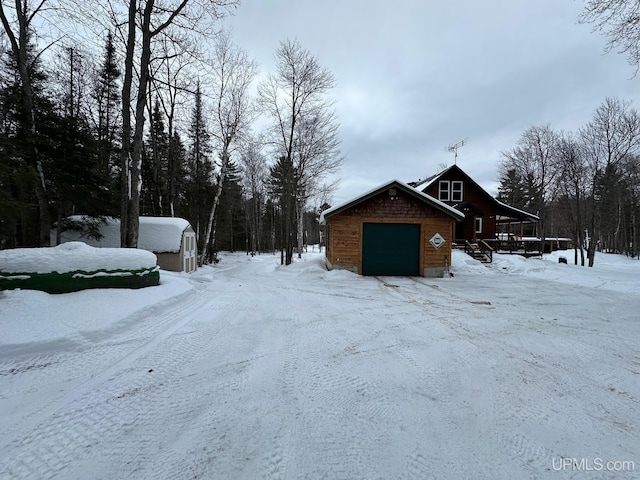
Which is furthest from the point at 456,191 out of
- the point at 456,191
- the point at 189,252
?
the point at 189,252

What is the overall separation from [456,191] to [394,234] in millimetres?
12478

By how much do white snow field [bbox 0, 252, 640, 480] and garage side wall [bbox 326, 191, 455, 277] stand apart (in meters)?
6.68

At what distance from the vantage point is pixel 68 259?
587 centimetres

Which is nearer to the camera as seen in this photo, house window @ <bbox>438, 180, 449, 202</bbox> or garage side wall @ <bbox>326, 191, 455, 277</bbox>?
garage side wall @ <bbox>326, 191, 455, 277</bbox>

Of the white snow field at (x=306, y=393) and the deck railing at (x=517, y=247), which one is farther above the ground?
the deck railing at (x=517, y=247)

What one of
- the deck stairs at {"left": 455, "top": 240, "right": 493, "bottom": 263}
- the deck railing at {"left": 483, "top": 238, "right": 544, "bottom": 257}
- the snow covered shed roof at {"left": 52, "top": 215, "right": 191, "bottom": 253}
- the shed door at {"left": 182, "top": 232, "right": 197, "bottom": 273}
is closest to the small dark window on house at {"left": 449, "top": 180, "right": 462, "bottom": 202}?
the deck railing at {"left": 483, "top": 238, "right": 544, "bottom": 257}

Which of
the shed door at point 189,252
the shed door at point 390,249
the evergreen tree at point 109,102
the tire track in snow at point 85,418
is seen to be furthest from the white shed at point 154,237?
the tire track in snow at point 85,418

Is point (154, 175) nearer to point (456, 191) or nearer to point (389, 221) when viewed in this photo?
point (389, 221)

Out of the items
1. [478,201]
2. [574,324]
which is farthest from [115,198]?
[478,201]

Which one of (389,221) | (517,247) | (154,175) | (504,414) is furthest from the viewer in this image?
(154,175)

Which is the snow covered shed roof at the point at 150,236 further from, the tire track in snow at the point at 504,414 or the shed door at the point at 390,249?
the tire track in snow at the point at 504,414

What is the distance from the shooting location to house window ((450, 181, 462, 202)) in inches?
883

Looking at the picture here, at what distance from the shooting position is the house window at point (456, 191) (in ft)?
73.6

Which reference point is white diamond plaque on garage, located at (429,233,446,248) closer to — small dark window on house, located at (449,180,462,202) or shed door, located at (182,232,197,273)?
small dark window on house, located at (449,180,462,202)
